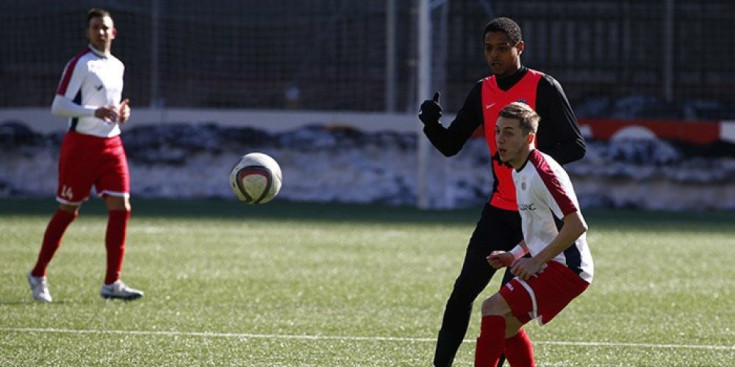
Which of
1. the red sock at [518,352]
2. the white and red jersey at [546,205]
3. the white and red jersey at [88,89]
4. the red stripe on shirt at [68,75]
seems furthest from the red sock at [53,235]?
the white and red jersey at [546,205]

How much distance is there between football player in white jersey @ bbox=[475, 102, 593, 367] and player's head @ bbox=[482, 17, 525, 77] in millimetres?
603

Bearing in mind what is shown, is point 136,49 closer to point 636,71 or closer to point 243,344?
point 636,71

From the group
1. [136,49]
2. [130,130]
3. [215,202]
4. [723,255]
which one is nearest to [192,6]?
[136,49]

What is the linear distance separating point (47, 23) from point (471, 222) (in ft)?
27.9

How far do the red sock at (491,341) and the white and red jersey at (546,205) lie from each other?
0.38 metres

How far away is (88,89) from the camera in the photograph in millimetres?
9703

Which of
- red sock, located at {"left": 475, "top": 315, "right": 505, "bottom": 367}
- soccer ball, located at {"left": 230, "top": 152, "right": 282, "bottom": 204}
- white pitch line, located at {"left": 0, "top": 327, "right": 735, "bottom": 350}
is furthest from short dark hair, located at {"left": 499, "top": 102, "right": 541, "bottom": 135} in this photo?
white pitch line, located at {"left": 0, "top": 327, "right": 735, "bottom": 350}

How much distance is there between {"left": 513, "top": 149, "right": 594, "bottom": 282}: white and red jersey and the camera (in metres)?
5.76

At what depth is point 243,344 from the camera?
7566 mm

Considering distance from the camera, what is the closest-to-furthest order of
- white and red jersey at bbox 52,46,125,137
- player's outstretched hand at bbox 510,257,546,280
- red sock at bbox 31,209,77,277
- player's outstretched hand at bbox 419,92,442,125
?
1. player's outstretched hand at bbox 510,257,546,280
2. player's outstretched hand at bbox 419,92,442,125
3. red sock at bbox 31,209,77,277
4. white and red jersey at bbox 52,46,125,137

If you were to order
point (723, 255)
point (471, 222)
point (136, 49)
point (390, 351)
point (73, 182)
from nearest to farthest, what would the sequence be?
point (390, 351) → point (73, 182) → point (723, 255) → point (471, 222) → point (136, 49)

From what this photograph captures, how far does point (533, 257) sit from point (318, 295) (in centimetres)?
431

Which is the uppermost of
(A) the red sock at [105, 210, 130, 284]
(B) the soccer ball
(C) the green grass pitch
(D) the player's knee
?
(B) the soccer ball

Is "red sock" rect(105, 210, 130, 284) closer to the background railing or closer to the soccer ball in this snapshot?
the soccer ball
